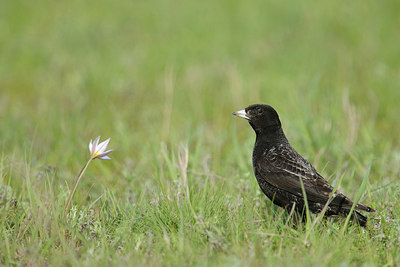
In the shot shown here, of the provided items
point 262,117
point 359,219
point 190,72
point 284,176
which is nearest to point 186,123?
point 190,72

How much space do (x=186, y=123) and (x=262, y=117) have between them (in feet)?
10.2

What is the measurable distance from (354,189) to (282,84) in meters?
3.78

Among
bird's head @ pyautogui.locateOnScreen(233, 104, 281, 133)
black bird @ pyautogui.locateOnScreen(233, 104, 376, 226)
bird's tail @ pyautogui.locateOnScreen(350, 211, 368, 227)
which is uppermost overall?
bird's head @ pyautogui.locateOnScreen(233, 104, 281, 133)

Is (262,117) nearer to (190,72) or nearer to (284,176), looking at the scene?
(284,176)

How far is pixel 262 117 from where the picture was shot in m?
4.55

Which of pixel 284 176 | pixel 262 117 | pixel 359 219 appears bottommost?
pixel 359 219

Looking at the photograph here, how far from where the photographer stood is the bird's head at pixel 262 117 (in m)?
4.53

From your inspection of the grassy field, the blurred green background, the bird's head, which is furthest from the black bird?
the blurred green background

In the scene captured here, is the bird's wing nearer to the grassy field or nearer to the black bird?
the black bird

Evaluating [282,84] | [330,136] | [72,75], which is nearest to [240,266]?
[330,136]

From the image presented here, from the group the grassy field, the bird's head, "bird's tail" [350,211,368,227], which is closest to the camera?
the grassy field

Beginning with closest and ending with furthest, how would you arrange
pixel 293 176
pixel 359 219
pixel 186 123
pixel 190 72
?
pixel 359 219 → pixel 293 176 → pixel 186 123 → pixel 190 72

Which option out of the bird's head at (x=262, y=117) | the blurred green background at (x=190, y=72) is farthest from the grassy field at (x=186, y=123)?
the bird's head at (x=262, y=117)

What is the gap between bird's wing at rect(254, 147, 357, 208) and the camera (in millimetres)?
3943
